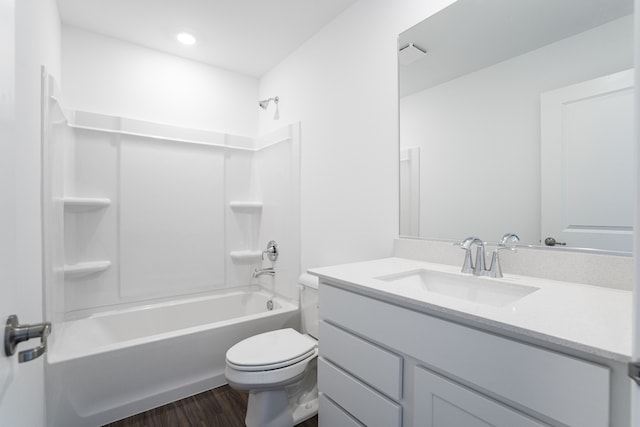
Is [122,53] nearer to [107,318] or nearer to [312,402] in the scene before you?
[107,318]

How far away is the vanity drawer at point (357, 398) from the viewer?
0.97 metres

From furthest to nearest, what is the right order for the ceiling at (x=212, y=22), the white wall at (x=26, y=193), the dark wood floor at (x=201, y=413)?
1. the ceiling at (x=212, y=22)
2. the dark wood floor at (x=201, y=413)
3. the white wall at (x=26, y=193)

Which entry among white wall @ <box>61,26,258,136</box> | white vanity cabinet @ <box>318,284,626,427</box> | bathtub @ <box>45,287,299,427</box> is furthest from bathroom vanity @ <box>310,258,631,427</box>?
white wall @ <box>61,26,258,136</box>

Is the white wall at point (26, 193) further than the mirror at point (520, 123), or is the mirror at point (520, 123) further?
the mirror at point (520, 123)

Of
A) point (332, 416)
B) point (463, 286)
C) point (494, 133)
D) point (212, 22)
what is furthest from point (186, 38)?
point (332, 416)

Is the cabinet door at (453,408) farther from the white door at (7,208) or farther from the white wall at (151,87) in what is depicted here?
the white wall at (151,87)

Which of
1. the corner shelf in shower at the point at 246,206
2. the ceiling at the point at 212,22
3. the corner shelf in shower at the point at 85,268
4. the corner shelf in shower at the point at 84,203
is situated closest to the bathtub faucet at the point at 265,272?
the corner shelf in shower at the point at 246,206

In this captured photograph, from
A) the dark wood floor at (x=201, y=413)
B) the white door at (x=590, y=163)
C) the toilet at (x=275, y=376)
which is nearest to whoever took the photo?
the white door at (x=590, y=163)

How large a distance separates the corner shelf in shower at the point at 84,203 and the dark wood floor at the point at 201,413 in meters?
1.44

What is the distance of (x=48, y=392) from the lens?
1.50 metres

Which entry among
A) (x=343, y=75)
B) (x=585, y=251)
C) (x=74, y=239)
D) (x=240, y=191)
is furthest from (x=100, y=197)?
(x=585, y=251)

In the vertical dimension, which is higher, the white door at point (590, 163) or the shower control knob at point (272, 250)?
the white door at point (590, 163)

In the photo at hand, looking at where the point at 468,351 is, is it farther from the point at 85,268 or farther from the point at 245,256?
the point at 85,268

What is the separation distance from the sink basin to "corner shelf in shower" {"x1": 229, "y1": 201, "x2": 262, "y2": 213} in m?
1.91
